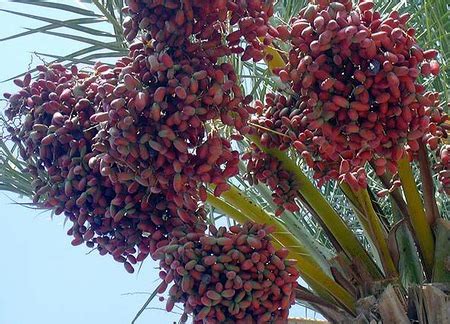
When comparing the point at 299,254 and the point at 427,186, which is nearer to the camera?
the point at 427,186

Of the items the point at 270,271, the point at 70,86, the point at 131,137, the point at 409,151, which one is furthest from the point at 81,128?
the point at 409,151

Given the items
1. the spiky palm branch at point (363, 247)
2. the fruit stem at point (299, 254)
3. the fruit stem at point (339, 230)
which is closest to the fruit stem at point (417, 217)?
the spiky palm branch at point (363, 247)

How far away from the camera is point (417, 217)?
2.11m

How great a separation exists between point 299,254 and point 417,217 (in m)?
0.34

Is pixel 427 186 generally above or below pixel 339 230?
above

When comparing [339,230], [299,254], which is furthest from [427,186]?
[299,254]

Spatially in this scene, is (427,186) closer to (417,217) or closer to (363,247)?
(417,217)

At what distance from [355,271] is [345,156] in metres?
0.51

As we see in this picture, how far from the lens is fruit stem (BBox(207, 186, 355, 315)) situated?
2.11 metres

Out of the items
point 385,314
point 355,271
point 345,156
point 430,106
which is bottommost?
point 385,314

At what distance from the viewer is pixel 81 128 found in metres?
1.86

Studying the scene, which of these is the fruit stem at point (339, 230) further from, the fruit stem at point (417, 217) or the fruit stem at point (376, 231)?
the fruit stem at point (417, 217)

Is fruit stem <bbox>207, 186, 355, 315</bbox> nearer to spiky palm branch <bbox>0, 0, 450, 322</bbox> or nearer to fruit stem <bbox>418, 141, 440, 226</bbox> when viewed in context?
spiky palm branch <bbox>0, 0, 450, 322</bbox>

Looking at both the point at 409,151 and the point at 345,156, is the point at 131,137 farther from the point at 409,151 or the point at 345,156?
the point at 409,151
